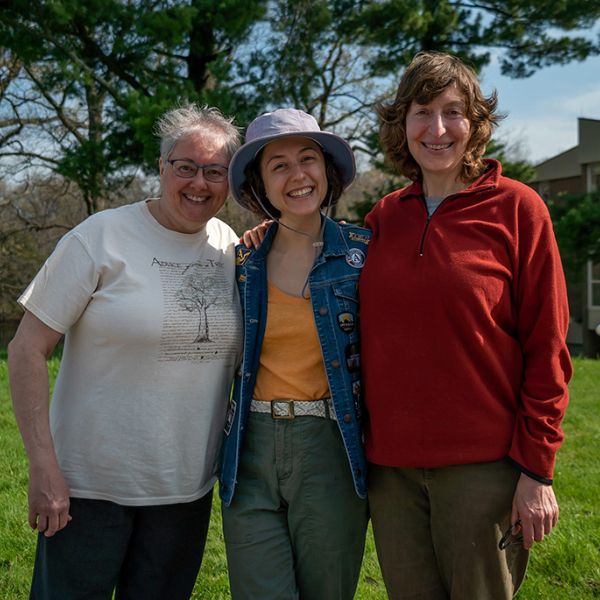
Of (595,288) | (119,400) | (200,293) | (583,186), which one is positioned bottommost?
(119,400)

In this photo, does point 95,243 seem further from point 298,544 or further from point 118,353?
point 298,544

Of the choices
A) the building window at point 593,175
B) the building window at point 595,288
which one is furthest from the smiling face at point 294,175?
the building window at point 593,175

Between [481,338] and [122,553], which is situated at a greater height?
[481,338]

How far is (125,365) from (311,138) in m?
1.18

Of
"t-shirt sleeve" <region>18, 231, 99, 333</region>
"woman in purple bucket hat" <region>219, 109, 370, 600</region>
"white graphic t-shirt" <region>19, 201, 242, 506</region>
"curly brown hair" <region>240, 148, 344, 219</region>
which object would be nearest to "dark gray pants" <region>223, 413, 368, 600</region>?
"woman in purple bucket hat" <region>219, 109, 370, 600</region>

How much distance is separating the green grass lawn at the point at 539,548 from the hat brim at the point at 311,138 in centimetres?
210

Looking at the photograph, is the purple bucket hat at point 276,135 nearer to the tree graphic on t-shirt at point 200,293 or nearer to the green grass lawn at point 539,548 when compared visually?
the tree graphic on t-shirt at point 200,293

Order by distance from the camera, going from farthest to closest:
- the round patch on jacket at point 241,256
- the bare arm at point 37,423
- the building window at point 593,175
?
the building window at point 593,175 < the round patch on jacket at point 241,256 < the bare arm at point 37,423

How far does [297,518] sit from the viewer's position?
2582mm

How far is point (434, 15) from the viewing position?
15.4 m

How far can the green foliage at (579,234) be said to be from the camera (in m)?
12.5

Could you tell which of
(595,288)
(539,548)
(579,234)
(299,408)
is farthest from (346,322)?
(595,288)

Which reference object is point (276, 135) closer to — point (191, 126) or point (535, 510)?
point (191, 126)

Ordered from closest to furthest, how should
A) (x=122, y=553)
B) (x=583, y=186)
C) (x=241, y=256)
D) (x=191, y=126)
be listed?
(x=122, y=553), (x=191, y=126), (x=241, y=256), (x=583, y=186)
